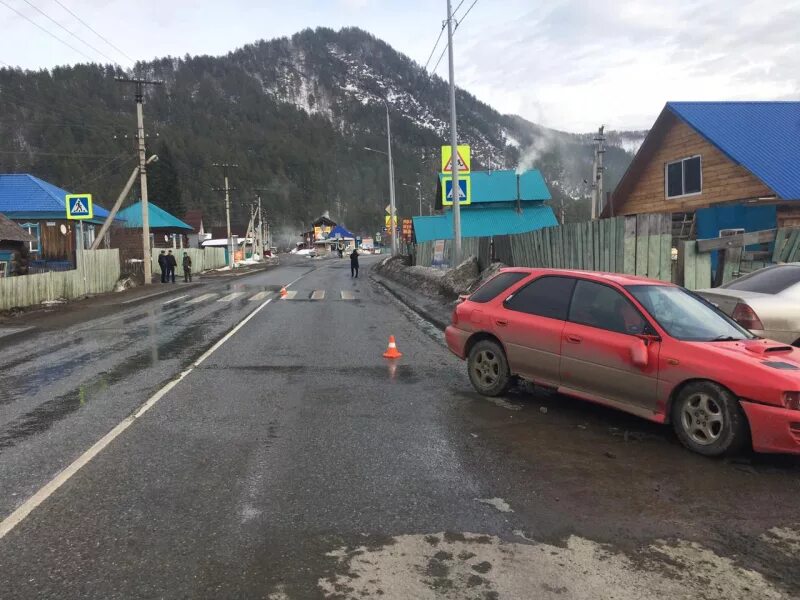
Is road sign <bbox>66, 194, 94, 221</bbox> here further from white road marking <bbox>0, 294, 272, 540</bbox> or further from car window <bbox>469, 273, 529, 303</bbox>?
car window <bbox>469, 273, 529, 303</bbox>

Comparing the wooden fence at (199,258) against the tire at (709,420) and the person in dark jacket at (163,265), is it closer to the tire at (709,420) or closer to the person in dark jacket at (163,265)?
the person in dark jacket at (163,265)

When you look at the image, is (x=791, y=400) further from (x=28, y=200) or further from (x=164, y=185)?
(x=164, y=185)

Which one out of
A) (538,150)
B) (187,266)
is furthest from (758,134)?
(538,150)

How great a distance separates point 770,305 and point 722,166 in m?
13.6

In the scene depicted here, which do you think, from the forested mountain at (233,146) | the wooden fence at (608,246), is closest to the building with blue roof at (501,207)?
the wooden fence at (608,246)

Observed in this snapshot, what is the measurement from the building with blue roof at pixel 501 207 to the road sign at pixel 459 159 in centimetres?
1804

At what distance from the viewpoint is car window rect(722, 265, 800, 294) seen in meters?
7.40

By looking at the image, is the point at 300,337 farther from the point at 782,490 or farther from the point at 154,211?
the point at 154,211

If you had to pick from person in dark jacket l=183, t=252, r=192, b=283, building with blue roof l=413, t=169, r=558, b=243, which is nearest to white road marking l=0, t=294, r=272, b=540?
person in dark jacket l=183, t=252, r=192, b=283

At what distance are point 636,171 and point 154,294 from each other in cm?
1985

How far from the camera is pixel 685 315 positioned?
5754 millimetres

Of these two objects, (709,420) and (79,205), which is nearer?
(709,420)

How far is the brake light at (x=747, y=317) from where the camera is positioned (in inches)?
265

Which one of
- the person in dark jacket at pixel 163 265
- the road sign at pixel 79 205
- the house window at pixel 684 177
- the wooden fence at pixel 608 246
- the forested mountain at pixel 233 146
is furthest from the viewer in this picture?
the forested mountain at pixel 233 146
